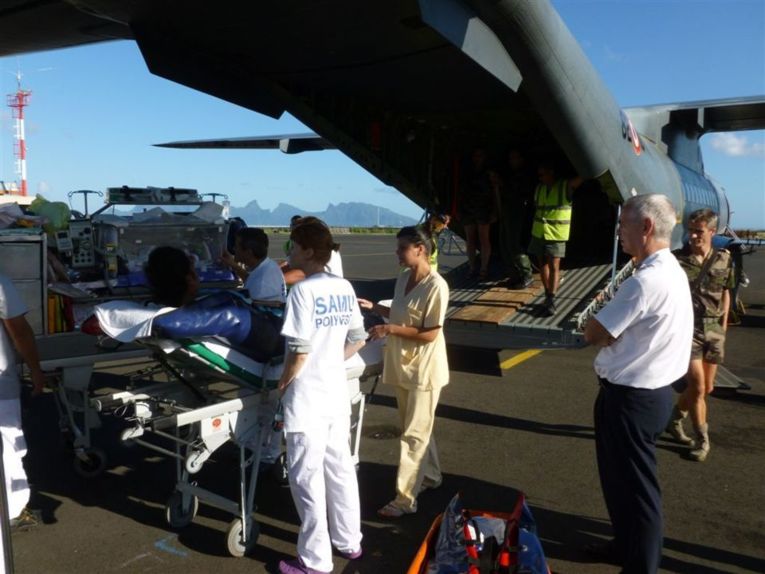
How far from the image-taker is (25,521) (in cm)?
383

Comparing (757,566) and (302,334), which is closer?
(302,334)

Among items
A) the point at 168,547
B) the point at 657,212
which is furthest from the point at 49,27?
the point at 657,212

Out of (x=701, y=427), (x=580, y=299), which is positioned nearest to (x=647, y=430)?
(x=701, y=427)

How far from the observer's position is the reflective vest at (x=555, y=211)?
7.07 m

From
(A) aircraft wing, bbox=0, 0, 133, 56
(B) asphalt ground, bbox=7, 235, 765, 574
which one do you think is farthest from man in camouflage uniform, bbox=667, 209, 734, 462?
(A) aircraft wing, bbox=0, 0, 133, 56

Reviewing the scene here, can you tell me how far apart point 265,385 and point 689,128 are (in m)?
10.1

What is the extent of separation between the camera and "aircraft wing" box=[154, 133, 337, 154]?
66.8 feet

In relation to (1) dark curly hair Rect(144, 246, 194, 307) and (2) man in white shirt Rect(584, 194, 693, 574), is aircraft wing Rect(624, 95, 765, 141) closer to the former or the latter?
(2) man in white shirt Rect(584, 194, 693, 574)

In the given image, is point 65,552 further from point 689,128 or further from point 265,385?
point 689,128

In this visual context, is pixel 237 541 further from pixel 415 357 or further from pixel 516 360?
pixel 516 360

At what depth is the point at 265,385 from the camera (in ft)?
11.7

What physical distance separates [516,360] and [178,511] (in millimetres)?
5548

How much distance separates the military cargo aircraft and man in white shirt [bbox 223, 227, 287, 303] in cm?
175

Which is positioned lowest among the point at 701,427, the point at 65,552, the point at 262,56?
the point at 65,552
